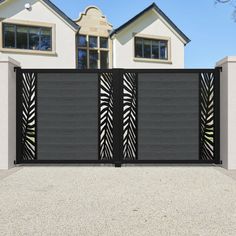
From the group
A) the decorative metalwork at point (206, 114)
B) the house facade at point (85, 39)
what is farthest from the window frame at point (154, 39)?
the decorative metalwork at point (206, 114)

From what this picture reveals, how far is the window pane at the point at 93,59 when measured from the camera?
27.7 metres

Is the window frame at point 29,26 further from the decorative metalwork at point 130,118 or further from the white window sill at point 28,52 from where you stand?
→ the decorative metalwork at point 130,118

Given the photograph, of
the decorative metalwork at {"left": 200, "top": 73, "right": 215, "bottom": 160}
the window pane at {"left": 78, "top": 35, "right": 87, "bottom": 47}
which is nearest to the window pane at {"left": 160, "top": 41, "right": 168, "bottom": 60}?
the window pane at {"left": 78, "top": 35, "right": 87, "bottom": 47}

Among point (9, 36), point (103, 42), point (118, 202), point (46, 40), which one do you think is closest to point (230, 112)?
point (118, 202)

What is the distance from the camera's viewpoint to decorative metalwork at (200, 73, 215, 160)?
8727mm

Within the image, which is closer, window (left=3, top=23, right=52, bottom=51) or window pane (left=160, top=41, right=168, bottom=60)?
window (left=3, top=23, right=52, bottom=51)

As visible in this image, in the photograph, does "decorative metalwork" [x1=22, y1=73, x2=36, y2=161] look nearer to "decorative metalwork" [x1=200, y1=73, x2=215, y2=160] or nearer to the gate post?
the gate post

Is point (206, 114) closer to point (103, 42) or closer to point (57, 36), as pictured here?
point (57, 36)

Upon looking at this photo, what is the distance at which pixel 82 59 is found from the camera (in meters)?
27.1

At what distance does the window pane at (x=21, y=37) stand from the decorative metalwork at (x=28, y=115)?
1605cm

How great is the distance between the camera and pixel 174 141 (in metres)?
8.72

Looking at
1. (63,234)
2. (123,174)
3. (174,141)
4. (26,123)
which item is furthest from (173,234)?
(26,123)

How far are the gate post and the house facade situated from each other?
16.1 m

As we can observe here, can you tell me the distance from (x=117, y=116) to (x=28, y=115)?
2.35m
